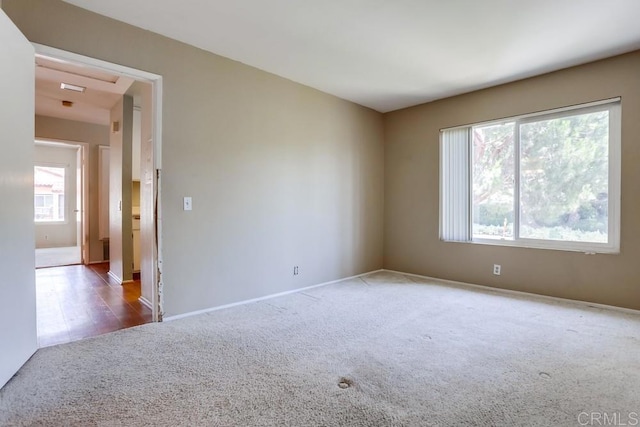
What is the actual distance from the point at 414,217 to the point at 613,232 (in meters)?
2.28

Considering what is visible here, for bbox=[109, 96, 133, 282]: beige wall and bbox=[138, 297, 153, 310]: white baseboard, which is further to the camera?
bbox=[109, 96, 133, 282]: beige wall

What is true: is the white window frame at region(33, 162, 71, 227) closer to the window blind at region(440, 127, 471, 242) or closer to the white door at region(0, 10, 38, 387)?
the white door at region(0, 10, 38, 387)

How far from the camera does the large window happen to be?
135 inches

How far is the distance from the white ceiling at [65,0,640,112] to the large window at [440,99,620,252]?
65cm

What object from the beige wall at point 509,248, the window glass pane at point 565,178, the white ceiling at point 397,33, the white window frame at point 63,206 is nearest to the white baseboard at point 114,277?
the white ceiling at point 397,33

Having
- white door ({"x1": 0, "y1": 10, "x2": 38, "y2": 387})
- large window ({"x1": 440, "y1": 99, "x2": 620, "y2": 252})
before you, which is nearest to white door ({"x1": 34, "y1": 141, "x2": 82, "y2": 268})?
white door ({"x1": 0, "y1": 10, "x2": 38, "y2": 387})

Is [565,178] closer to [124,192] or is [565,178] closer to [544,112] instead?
[544,112]

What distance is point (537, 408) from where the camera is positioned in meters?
1.71

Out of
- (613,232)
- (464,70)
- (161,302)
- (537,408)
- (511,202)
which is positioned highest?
(464,70)

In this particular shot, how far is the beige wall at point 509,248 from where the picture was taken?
128 inches

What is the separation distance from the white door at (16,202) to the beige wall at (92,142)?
14.7 feet

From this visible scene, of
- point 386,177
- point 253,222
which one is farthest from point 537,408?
point 386,177

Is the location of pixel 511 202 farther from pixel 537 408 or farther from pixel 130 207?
pixel 130 207

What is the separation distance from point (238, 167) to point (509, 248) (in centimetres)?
344
